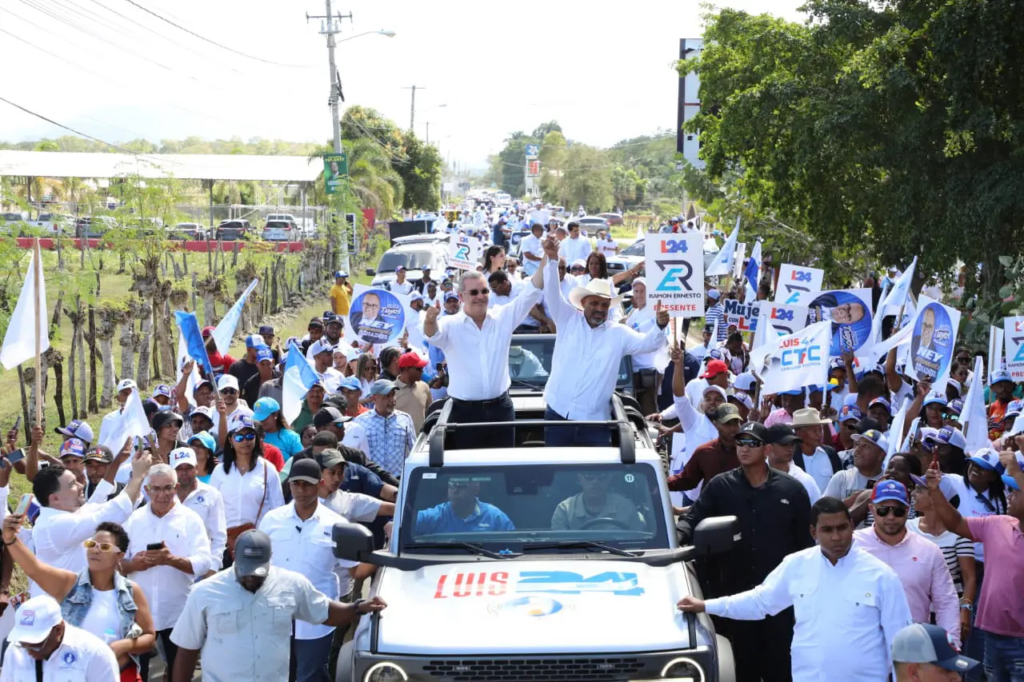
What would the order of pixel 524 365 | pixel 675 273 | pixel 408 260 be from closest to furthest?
pixel 675 273 < pixel 524 365 < pixel 408 260

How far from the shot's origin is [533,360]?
11906 millimetres

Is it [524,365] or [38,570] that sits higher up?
[524,365]

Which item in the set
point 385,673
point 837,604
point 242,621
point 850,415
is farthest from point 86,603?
point 850,415

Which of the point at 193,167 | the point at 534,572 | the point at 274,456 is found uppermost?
the point at 193,167

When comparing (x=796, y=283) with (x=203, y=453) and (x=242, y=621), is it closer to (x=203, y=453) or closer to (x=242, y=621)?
(x=203, y=453)

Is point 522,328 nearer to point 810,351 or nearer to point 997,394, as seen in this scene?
point 810,351

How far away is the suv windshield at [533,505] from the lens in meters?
6.72

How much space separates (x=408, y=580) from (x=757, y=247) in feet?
38.8

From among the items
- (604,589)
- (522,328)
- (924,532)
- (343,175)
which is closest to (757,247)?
(522,328)

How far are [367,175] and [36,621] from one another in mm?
47032

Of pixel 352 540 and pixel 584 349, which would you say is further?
pixel 584 349

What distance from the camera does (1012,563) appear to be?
6.97m

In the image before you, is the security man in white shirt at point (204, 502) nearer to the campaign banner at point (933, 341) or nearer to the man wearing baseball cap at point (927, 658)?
the man wearing baseball cap at point (927, 658)

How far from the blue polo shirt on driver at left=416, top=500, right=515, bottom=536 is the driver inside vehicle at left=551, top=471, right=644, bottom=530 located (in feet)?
0.94
